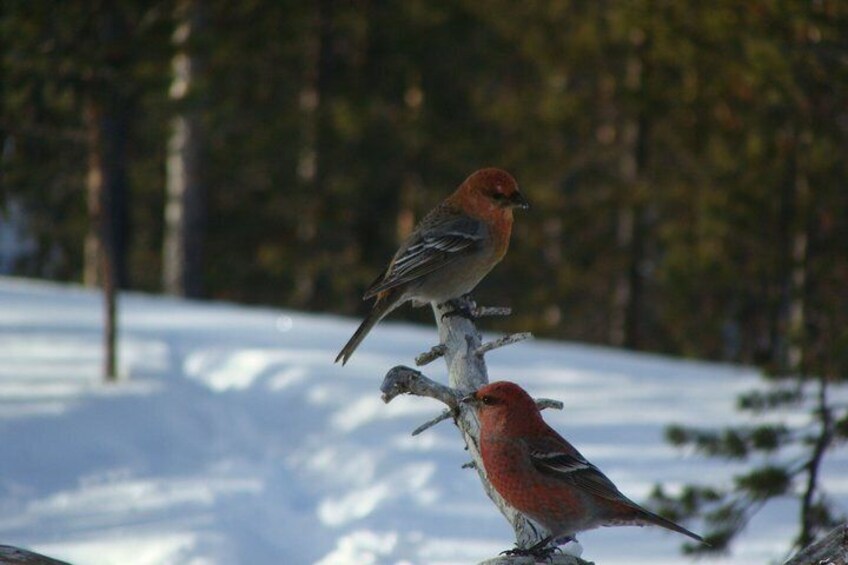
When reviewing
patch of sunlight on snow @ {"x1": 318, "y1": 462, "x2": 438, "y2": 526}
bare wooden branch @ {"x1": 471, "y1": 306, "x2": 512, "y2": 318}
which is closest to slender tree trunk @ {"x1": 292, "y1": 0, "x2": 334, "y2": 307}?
patch of sunlight on snow @ {"x1": 318, "y1": 462, "x2": 438, "y2": 526}

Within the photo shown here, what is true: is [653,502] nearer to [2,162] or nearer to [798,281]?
[2,162]

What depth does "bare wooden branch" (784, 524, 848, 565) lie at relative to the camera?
3.24m

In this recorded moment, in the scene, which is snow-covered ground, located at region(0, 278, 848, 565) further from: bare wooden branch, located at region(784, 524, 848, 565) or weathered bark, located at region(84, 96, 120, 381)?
bare wooden branch, located at region(784, 524, 848, 565)

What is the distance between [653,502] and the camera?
247 inches

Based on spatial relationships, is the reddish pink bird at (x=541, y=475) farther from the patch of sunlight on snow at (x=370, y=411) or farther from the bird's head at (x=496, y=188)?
the patch of sunlight on snow at (x=370, y=411)

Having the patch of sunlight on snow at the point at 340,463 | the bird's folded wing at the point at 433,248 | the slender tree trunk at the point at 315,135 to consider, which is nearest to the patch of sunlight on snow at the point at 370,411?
the patch of sunlight on snow at the point at 340,463

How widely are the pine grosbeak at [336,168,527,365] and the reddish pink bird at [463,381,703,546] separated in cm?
163

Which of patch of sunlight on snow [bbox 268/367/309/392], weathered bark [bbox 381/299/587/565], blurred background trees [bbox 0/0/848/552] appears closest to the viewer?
weathered bark [bbox 381/299/587/565]

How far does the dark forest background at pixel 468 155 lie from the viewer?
34.9 ft

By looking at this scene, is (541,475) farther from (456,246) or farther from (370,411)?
(370,411)

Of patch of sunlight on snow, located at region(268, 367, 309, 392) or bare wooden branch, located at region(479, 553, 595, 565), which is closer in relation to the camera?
bare wooden branch, located at region(479, 553, 595, 565)

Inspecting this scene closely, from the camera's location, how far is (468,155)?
22203mm

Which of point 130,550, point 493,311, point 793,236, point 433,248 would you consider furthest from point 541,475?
point 793,236

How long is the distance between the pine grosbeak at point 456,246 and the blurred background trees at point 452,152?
4.24 metres
